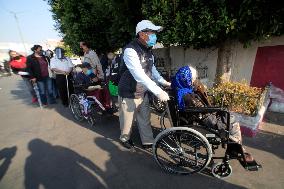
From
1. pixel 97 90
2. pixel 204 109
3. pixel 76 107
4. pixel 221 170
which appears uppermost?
pixel 204 109

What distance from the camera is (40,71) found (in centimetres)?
709

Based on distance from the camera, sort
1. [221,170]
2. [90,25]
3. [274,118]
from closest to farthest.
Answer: [221,170] < [274,118] < [90,25]

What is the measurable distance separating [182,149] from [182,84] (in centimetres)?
93

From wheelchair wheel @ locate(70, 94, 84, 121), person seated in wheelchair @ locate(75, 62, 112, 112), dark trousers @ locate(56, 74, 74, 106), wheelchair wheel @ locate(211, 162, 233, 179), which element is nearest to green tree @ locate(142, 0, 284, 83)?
person seated in wheelchair @ locate(75, 62, 112, 112)

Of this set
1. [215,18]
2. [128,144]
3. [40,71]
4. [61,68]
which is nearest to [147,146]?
[128,144]

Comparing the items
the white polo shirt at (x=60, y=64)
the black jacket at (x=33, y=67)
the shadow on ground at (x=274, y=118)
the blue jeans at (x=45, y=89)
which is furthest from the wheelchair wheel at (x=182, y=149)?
the blue jeans at (x=45, y=89)

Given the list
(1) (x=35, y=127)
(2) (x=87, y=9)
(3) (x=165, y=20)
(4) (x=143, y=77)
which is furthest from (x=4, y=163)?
(2) (x=87, y=9)

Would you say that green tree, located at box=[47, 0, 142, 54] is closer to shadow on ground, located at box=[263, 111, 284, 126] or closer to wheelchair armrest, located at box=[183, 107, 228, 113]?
shadow on ground, located at box=[263, 111, 284, 126]

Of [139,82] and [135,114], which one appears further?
[135,114]

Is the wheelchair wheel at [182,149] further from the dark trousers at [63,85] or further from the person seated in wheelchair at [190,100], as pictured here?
the dark trousers at [63,85]

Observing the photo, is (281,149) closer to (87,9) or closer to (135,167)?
(135,167)

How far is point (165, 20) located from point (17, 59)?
17.9 ft

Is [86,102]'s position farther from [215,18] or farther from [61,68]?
[215,18]

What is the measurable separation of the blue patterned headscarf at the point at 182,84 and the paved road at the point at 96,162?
1.12 m
